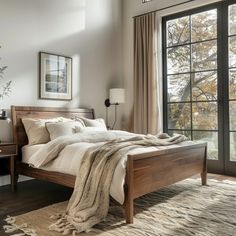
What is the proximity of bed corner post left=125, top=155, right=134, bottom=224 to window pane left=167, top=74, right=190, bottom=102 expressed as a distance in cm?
284

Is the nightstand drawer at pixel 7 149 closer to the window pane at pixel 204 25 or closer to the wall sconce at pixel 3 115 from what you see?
the wall sconce at pixel 3 115

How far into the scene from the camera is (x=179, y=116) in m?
5.04

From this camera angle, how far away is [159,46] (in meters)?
5.19

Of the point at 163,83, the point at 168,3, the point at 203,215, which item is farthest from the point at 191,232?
the point at 168,3

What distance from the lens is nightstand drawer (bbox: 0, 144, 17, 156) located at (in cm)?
339

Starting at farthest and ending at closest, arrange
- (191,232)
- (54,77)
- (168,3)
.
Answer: (168,3) → (54,77) → (191,232)

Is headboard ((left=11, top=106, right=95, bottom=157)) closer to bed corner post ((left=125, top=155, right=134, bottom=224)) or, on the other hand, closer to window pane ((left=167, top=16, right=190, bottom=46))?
bed corner post ((left=125, top=155, right=134, bottom=224))

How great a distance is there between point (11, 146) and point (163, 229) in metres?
2.17

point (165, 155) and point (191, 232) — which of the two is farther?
point (165, 155)

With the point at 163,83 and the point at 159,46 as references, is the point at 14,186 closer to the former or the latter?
the point at 163,83

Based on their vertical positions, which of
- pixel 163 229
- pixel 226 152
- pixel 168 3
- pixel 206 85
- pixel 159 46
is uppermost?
pixel 168 3

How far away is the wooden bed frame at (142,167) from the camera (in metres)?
2.45

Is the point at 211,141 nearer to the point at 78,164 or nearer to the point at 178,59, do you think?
the point at 178,59

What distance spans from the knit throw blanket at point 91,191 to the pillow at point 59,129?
3.70ft
